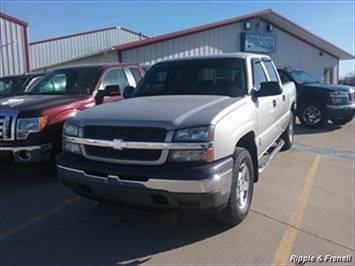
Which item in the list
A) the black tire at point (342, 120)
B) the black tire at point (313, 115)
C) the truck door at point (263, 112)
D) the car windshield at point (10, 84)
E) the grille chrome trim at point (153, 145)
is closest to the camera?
the grille chrome trim at point (153, 145)

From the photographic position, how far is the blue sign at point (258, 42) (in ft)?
77.7

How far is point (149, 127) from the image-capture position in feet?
13.3

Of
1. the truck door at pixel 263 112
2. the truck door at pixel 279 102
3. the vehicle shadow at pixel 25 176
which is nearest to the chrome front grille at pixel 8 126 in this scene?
the vehicle shadow at pixel 25 176

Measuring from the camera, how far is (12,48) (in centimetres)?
1894

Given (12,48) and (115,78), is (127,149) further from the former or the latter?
(12,48)

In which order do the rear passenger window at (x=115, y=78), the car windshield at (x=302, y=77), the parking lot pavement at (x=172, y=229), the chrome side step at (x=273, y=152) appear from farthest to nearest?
1. the car windshield at (x=302, y=77)
2. the rear passenger window at (x=115, y=78)
3. the chrome side step at (x=273, y=152)
4. the parking lot pavement at (x=172, y=229)

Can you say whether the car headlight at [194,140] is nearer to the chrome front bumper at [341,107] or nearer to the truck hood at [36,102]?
the truck hood at [36,102]

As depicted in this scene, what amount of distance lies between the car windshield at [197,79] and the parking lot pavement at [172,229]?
1.51 metres

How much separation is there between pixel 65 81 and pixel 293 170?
4263 millimetres

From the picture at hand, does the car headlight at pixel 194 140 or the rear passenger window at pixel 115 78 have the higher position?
the rear passenger window at pixel 115 78

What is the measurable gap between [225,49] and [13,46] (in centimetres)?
1064

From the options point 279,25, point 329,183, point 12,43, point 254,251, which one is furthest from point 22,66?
point 254,251

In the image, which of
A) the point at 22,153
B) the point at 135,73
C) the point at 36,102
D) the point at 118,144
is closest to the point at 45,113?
the point at 36,102

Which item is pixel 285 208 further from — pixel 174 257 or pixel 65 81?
pixel 65 81
